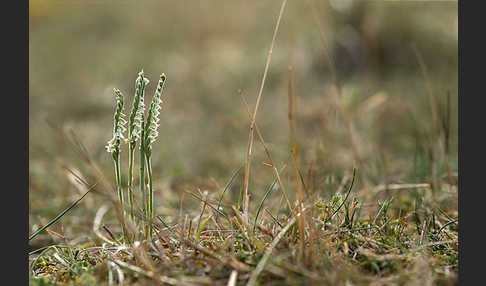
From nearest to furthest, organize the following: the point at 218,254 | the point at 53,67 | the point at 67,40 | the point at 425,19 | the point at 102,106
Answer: the point at 218,254 < the point at 102,106 < the point at 425,19 < the point at 53,67 < the point at 67,40

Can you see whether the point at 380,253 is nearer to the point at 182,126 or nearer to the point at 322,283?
the point at 322,283

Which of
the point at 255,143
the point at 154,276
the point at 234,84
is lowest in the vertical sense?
the point at 154,276

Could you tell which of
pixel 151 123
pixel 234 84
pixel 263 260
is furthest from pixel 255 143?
pixel 263 260

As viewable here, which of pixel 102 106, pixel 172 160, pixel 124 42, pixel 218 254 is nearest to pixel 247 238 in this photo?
pixel 218 254

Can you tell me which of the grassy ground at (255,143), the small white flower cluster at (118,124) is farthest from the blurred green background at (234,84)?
the small white flower cluster at (118,124)

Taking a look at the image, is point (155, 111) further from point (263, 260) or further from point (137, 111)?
point (263, 260)

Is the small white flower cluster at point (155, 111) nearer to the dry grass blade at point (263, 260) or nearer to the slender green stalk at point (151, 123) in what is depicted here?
the slender green stalk at point (151, 123)

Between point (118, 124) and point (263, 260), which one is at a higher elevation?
point (118, 124)
